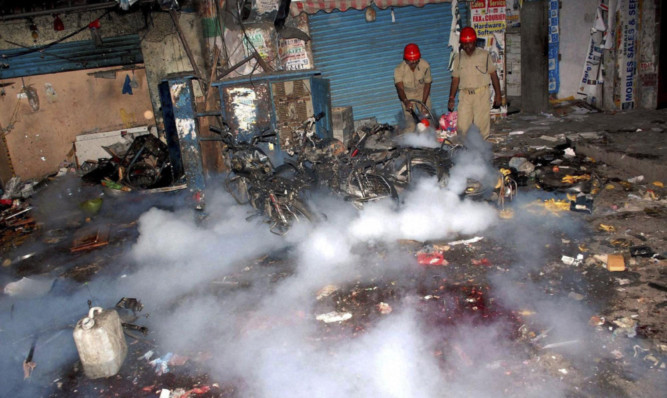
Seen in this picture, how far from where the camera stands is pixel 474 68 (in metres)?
8.11

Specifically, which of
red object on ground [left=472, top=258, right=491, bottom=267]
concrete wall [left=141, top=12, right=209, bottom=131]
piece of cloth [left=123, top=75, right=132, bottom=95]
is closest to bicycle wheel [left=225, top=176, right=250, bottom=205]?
red object on ground [left=472, top=258, right=491, bottom=267]

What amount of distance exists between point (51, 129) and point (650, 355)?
12.4 metres

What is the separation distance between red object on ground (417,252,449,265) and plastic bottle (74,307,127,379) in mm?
2974

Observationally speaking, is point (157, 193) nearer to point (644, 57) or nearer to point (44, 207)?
point (44, 207)

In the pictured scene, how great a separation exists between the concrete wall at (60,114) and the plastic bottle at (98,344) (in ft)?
29.1

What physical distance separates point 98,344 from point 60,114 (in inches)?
374

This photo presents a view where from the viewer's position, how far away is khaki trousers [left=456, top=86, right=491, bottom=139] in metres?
8.28

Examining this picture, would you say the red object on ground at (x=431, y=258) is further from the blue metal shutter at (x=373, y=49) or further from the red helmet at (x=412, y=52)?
the blue metal shutter at (x=373, y=49)

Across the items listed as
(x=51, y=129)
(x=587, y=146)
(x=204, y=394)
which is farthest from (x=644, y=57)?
(x=51, y=129)

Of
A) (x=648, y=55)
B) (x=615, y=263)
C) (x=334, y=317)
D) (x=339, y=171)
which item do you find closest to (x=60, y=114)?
(x=339, y=171)

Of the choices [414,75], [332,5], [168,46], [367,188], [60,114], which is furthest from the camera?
[60,114]

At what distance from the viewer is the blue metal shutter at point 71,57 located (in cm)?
1071

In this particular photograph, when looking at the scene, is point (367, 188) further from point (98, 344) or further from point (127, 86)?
point (127, 86)

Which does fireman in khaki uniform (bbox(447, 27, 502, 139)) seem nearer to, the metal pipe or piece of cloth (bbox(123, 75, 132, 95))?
the metal pipe
